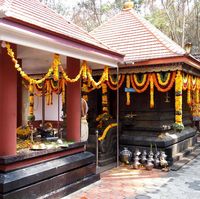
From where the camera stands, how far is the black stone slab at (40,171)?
493cm

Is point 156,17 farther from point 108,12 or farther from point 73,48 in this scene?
point 73,48

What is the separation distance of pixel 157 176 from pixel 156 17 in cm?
2027

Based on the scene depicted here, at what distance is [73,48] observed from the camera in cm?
625

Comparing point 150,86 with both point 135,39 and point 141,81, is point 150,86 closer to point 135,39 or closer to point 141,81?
point 141,81

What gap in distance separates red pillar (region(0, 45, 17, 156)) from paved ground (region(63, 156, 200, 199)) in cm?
170

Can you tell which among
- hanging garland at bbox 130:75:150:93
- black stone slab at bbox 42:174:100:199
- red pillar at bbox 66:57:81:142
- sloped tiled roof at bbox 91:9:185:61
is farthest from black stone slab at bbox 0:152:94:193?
sloped tiled roof at bbox 91:9:185:61

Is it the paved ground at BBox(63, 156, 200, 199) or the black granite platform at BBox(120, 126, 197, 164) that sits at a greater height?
the black granite platform at BBox(120, 126, 197, 164)

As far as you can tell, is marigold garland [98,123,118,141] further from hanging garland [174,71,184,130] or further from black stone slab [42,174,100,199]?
hanging garland [174,71,184,130]

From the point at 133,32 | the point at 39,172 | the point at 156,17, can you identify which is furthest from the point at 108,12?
the point at 39,172

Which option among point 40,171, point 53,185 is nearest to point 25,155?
point 40,171

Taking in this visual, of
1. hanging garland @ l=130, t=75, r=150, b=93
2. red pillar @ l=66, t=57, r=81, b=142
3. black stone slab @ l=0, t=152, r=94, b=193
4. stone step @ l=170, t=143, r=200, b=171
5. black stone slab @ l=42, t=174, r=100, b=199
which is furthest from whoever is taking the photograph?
hanging garland @ l=130, t=75, r=150, b=93

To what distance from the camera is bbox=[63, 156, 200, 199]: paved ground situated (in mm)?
6125

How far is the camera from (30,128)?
24.2 ft

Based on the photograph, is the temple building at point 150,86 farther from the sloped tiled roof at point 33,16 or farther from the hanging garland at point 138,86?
the sloped tiled roof at point 33,16
